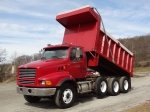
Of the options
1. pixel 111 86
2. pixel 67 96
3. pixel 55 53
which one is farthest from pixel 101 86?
pixel 55 53

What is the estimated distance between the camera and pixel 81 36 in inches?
430

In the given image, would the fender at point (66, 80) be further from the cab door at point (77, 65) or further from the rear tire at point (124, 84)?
the rear tire at point (124, 84)

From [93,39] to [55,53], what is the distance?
6.58 feet

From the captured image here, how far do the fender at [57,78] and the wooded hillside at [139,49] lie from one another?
34.1 meters

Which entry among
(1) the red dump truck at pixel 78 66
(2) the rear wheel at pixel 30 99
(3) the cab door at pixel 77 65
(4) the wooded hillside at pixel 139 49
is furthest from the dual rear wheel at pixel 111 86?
(4) the wooded hillside at pixel 139 49

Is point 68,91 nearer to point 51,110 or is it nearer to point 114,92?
point 51,110

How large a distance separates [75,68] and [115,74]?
13.4 feet

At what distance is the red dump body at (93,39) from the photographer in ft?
33.6

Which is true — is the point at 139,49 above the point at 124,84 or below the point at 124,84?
above

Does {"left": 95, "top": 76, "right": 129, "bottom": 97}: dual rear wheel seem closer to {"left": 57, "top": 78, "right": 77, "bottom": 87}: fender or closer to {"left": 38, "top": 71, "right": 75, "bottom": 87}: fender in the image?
{"left": 57, "top": 78, "right": 77, "bottom": 87}: fender

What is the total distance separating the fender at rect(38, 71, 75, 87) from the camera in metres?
7.98

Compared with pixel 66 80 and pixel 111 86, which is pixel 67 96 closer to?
pixel 66 80

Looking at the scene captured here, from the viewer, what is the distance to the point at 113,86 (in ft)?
37.0

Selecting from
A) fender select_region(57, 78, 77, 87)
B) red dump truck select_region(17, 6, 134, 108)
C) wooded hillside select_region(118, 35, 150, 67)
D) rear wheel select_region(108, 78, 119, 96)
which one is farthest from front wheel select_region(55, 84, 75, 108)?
wooded hillside select_region(118, 35, 150, 67)
